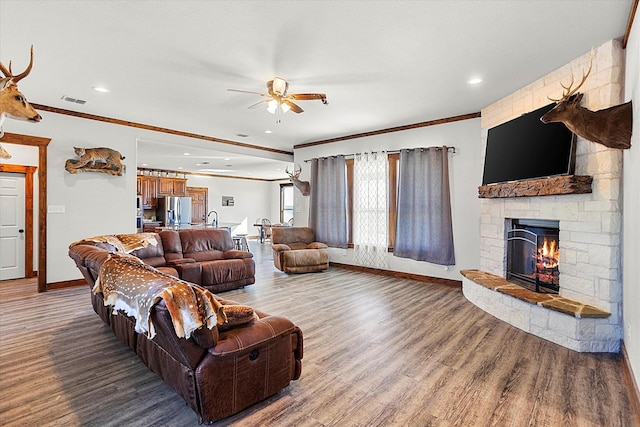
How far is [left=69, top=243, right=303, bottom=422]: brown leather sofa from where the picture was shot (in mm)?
1864

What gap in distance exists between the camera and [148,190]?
1036 cm

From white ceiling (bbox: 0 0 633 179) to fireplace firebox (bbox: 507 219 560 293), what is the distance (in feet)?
5.61

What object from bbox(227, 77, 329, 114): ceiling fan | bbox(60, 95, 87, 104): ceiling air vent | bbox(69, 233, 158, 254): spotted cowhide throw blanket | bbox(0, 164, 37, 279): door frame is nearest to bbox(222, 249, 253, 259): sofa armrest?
bbox(69, 233, 158, 254): spotted cowhide throw blanket

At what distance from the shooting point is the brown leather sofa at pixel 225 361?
1864 millimetres

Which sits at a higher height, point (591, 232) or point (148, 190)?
point (148, 190)

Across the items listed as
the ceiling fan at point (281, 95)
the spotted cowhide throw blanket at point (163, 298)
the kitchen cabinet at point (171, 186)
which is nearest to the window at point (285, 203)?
the kitchen cabinet at point (171, 186)

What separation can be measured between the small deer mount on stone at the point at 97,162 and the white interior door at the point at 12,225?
1.63 metres

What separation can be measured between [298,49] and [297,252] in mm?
4016

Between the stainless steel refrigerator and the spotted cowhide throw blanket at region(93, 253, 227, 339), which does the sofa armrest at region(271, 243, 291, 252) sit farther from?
the stainless steel refrigerator

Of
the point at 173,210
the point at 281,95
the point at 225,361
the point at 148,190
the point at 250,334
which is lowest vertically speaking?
the point at 225,361

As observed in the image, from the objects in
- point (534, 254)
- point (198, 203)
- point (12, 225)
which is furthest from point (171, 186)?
point (534, 254)

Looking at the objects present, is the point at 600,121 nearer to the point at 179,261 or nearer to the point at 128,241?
the point at 179,261

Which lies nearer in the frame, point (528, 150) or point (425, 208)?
point (528, 150)

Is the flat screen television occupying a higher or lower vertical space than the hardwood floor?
higher
